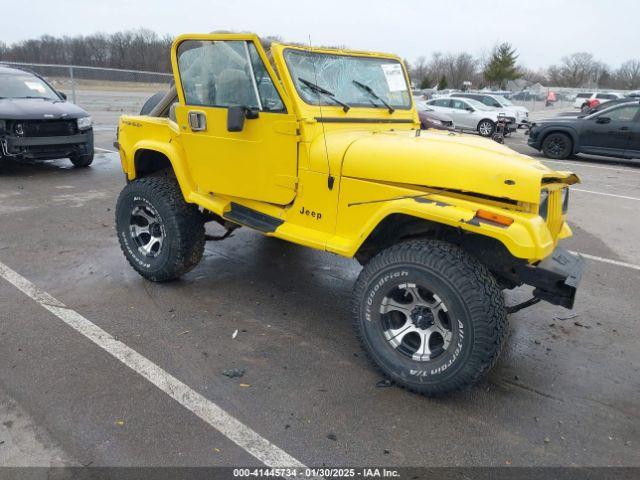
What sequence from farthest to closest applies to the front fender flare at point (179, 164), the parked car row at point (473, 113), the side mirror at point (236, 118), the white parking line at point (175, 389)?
the parked car row at point (473, 113), the front fender flare at point (179, 164), the side mirror at point (236, 118), the white parking line at point (175, 389)

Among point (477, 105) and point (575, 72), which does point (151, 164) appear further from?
point (575, 72)

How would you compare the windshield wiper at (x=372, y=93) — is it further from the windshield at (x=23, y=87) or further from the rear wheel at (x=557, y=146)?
the rear wheel at (x=557, y=146)

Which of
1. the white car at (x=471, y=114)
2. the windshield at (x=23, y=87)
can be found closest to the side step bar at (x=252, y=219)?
the windshield at (x=23, y=87)

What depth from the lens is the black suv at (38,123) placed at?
8.27 m

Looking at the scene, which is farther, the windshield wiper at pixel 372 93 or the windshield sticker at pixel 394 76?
the windshield sticker at pixel 394 76

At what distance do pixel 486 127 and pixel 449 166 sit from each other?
17.3 m

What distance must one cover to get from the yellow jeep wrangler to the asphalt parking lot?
0.31m

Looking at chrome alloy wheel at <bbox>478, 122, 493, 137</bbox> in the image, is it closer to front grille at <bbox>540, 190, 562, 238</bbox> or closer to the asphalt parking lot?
the asphalt parking lot

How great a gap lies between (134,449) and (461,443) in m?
1.70

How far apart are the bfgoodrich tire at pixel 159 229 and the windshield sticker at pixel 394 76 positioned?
198cm

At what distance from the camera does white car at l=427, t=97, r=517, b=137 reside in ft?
61.8

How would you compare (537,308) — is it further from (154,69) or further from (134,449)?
(154,69)

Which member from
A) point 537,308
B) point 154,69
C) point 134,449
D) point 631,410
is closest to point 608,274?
point 537,308

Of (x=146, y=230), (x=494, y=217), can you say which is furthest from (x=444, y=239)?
(x=146, y=230)
